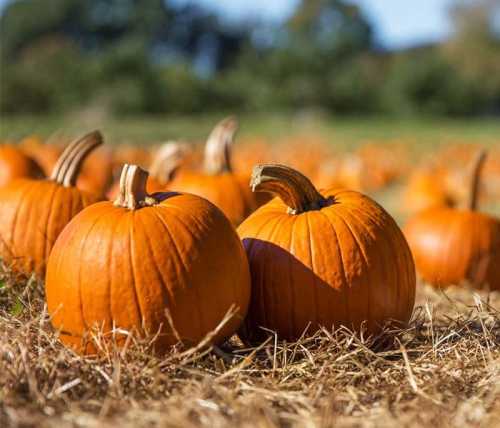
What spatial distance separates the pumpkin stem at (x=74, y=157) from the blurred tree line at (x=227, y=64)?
24444mm

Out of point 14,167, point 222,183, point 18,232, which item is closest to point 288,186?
point 18,232

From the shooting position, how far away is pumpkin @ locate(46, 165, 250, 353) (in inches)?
92.7

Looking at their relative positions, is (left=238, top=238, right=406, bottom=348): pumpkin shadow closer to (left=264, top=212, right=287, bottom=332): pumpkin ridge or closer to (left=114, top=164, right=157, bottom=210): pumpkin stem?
(left=264, top=212, right=287, bottom=332): pumpkin ridge

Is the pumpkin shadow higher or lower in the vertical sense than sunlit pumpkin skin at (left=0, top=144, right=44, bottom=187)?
lower

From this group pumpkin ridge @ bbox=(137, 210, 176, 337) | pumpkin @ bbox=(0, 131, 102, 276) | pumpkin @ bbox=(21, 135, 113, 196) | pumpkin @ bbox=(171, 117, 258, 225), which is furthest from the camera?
pumpkin @ bbox=(21, 135, 113, 196)

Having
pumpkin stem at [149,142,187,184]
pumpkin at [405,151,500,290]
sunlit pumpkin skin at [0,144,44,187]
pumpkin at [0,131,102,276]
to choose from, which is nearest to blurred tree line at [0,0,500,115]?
sunlit pumpkin skin at [0,144,44,187]

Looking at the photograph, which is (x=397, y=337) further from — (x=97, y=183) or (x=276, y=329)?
(x=97, y=183)

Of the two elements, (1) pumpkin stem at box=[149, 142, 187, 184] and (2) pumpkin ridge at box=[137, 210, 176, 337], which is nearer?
(2) pumpkin ridge at box=[137, 210, 176, 337]

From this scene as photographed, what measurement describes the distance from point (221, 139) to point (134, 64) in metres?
28.6

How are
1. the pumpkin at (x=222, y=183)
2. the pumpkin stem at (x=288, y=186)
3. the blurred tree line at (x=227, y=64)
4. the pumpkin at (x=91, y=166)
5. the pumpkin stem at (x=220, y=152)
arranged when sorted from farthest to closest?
1. the blurred tree line at (x=227, y=64)
2. the pumpkin at (x=91, y=166)
3. the pumpkin stem at (x=220, y=152)
4. the pumpkin at (x=222, y=183)
5. the pumpkin stem at (x=288, y=186)

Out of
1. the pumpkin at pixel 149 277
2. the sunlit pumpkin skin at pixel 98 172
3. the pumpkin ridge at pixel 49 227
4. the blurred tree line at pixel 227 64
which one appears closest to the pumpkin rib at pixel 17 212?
the pumpkin ridge at pixel 49 227

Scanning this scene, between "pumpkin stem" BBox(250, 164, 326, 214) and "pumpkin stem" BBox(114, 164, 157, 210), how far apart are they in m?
0.37

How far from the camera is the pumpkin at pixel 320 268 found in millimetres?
2621

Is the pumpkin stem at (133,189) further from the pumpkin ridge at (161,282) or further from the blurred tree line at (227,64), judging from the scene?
the blurred tree line at (227,64)
